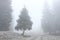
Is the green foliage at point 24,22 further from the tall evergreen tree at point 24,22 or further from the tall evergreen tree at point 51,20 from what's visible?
the tall evergreen tree at point 51,20

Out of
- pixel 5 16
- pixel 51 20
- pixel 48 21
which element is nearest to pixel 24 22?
pixel 5 16

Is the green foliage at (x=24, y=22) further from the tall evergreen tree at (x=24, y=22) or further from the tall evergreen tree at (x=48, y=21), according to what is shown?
the tall evergreen tree at (x=48, y=21)

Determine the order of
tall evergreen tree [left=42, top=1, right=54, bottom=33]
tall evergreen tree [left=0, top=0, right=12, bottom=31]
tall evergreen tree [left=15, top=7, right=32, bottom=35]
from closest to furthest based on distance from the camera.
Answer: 1. tall evergreen tree [left=15, top=7, right=32, bottom=35]
2. tall evergreen tree [left=42, top=1, right=54, bottom=33]
3. tall evergreen tree [left=0, top=0, right=12, bottom=31]

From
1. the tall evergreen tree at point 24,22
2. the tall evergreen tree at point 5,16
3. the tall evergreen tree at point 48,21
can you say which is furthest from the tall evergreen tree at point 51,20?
the tall evergreen tree at point 5,16

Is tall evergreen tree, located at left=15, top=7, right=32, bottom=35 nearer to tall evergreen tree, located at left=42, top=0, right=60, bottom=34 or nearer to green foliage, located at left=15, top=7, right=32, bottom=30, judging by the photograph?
green foliage, located at left=15, top=7, right=32, bottom=30

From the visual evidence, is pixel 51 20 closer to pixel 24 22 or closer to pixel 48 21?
pixel 48 21

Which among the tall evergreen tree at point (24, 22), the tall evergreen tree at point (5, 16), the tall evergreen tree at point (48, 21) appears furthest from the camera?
the tall evergreen tree at point (5, 16)

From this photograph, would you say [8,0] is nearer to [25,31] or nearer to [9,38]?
[25,31]

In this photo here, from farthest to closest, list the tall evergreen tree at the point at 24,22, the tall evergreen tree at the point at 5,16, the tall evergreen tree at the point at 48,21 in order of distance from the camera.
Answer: the tall evergreen tree at the point at 5,16
the tall evergreen tree at the point at 48,21
the tall evergreen tree at the point at 24,22

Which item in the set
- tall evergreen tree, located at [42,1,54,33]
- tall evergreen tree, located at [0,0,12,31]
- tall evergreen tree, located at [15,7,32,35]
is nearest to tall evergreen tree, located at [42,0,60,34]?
tall evergreen tree, located at [42,1,54,33]

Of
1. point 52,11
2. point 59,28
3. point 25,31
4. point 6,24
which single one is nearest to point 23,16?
point 25,31

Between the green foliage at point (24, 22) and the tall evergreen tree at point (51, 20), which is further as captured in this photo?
the tall evergreen tree at point (51, 20)

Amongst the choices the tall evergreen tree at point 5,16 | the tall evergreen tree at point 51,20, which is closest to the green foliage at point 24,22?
the tall evergreen tree at point 5,16

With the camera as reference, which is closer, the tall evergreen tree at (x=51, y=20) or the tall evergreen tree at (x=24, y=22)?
the tall evergreen tree at (x=24, y=22)
